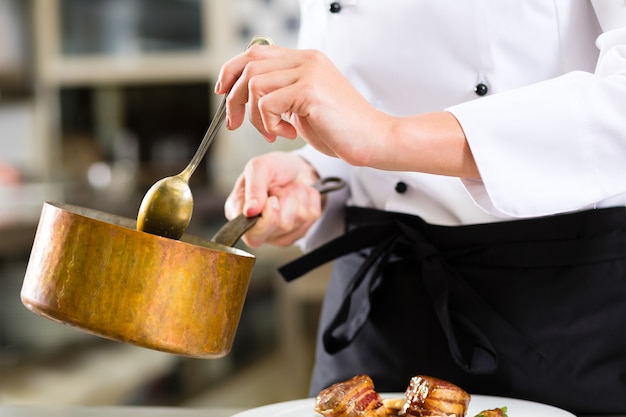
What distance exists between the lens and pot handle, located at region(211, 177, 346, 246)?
845mm

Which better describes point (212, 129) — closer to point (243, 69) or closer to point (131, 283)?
point (243, 69)

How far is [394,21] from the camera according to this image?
3.06 feet

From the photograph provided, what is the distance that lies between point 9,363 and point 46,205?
6.00 feet

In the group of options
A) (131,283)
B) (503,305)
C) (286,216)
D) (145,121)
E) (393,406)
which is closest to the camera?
(131,283)

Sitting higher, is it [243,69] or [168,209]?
[243,69]

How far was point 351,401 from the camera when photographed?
68 centimetres

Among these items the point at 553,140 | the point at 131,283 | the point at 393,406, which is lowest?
the point at 393,406

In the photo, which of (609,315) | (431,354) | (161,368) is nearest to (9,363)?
(161,368)

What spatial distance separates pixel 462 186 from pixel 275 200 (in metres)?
0.21

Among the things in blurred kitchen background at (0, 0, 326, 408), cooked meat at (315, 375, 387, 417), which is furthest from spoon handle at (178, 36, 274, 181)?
blurred kitchen background at (0, 0, 326, 408)

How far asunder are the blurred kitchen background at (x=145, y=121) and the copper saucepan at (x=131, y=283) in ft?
7.80

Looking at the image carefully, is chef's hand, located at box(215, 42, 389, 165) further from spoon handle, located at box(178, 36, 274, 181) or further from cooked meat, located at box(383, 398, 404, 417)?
cooked meat, located at box(383, 398, 404, 417)

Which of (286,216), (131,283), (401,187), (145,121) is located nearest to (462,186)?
(401,187)

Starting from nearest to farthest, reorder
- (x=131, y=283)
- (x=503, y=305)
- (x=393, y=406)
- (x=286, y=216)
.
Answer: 1. (x=131, y=283)
2. (x=393, y=406)
3. (x=503, y=305)
4. (x=286, y=216)
